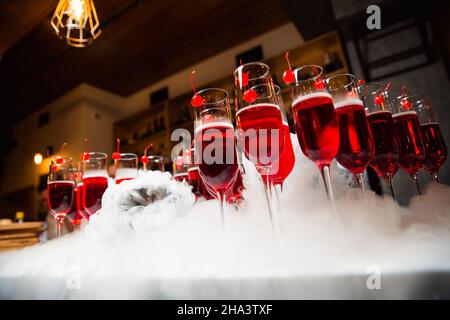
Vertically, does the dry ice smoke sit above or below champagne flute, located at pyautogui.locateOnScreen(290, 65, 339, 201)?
below

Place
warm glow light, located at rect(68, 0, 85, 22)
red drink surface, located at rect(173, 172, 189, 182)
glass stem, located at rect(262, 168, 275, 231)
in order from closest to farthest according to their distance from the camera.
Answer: glass stem, located at rect(262, 168, 275, 231) → red drink surface, located at rect(173, 172, 189, 182) → warm glow light, located at rect(68, 0, 85, 22)

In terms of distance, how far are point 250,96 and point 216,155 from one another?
0.14m

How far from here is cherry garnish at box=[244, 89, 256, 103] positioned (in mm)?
614

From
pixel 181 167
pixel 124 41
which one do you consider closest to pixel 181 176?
pixel 181 167

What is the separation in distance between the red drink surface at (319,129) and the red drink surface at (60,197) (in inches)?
31.3

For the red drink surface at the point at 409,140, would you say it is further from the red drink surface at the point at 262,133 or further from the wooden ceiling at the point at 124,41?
the wooden ceiling at the point at 124,41

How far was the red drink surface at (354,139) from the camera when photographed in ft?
2.00

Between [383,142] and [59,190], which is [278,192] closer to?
[383,142]

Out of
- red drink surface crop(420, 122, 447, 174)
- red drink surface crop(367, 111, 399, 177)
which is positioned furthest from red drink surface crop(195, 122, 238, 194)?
red drink surface crop(420, 122, 447, 174)

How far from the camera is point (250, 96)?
2.02 feet

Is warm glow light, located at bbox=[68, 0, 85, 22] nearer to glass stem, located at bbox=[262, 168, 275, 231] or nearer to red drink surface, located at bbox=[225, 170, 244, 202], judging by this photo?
red drink surface, located at bbox=[225, 170, 244, 202]

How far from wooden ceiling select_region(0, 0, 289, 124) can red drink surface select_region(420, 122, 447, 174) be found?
2913 millimetres
